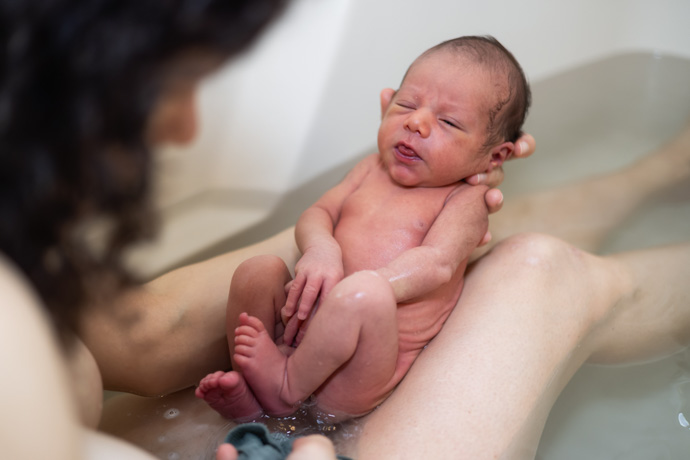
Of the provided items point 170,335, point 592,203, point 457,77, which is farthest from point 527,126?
point 170,335

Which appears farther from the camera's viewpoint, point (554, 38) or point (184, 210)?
point (554, 38)

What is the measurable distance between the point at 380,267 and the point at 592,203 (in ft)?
2.01

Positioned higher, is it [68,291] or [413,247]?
[68,291]

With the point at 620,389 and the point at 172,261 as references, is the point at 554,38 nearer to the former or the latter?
the point at 620,389

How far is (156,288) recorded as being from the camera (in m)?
0.98

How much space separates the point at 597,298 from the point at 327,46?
772mm

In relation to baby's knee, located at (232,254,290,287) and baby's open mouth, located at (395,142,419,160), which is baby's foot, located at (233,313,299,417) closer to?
baby's knee, located at (232,254,290,287)

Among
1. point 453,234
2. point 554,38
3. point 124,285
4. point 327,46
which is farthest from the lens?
point 554,38

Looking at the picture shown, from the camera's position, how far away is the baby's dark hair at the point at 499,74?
1.02 m

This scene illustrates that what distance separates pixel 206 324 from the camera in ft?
3.20

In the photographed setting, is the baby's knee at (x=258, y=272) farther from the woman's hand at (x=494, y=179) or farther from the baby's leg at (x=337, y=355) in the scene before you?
the woman's hand at (x=494, y=179)

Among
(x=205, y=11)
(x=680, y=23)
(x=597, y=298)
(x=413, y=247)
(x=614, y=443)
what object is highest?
(x=205, y=11)

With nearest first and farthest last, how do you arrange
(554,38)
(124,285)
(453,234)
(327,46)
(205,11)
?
(205,11) → (124,285) → (453,234) → (327,46) → (554,38)

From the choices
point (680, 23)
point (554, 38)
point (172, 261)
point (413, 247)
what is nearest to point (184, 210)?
point (172, 261)
